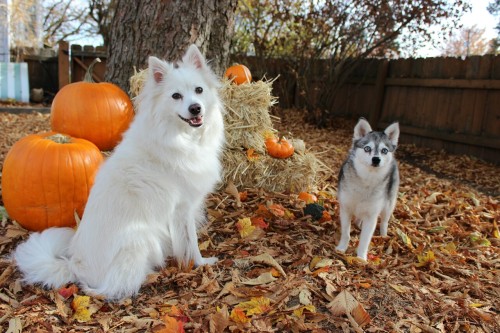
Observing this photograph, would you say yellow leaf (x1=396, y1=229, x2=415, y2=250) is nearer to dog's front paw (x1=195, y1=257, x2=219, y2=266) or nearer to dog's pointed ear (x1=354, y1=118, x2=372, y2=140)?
dog's pointed ear (x1=354, y1=118, x2=372, y2=140)

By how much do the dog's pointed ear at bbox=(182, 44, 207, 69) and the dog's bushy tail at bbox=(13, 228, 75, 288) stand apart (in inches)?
69.6

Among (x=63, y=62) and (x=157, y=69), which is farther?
(x=63, y=62)

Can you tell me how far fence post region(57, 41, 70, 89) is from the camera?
11523 mm

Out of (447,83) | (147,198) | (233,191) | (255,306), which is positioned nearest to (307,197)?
(233,191)

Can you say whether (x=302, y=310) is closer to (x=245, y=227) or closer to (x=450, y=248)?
(x=245, y=227)

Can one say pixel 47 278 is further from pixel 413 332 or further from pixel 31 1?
pixel 31 1

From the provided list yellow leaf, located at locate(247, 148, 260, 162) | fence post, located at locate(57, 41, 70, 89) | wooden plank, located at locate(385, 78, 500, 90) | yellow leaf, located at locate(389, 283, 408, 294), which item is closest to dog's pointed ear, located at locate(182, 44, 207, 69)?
yellow leaf, located at locate(247, 148, 260, 162)

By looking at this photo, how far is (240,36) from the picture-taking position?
38.4 feet

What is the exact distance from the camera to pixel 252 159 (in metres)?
4.46

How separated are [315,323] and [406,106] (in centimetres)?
768

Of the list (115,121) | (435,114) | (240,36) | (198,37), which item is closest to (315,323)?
(115,121)

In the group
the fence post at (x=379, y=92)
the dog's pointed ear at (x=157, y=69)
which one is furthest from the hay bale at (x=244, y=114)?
the fence post at (x=379, y=92)

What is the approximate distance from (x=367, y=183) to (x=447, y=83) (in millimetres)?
5704

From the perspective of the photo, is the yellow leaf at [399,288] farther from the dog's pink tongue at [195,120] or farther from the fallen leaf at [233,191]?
the dog's pink tongue at [195,120]
